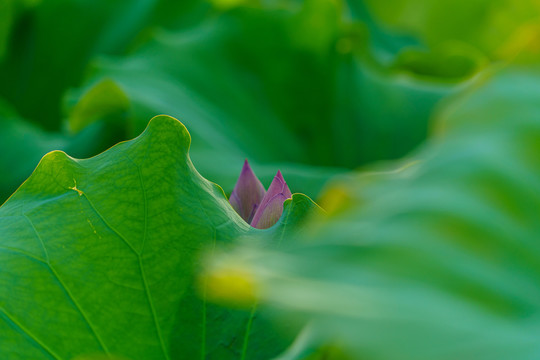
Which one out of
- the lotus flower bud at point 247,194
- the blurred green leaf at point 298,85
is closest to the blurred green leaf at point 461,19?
the blurred green leaf at point 298,85

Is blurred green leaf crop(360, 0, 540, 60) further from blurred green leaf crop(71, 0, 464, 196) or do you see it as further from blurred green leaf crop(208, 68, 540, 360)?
blurred green leaf crop(208, 68, 540, 360)

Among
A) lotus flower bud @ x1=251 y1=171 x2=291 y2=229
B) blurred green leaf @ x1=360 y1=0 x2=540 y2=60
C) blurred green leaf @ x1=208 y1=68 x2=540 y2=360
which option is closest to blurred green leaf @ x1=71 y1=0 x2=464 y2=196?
blurred green leaf @ x1=360 y1=0 x2=540 y2=60

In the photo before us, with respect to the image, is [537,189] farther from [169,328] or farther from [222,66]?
[222,66]

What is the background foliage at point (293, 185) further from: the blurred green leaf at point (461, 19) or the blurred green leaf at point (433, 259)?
the blurred green leaf at point (461, 19)

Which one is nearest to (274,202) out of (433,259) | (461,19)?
(433,259)

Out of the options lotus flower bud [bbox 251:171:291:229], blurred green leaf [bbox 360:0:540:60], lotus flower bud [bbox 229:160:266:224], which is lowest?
lotus flower bud [bbox 251:171:291:229]

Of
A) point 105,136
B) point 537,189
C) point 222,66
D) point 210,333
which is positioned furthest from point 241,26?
point 537,189

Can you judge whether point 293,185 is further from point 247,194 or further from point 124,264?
point 124,264

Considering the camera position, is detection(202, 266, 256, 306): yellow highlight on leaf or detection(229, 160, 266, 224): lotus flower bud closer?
detection(202, 266, 256, 306): yellow highlight on leaf
